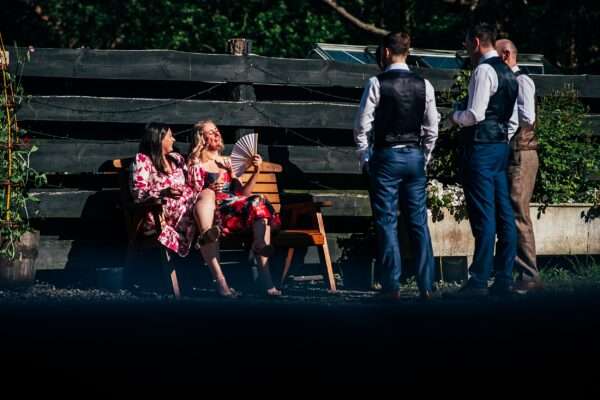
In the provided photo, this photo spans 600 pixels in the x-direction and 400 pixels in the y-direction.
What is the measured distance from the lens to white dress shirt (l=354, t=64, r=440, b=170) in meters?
8.09

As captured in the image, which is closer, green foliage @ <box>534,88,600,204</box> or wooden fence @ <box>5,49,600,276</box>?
wooden fence @ <box>5,49,600,276</box>

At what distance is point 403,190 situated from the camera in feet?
27.1

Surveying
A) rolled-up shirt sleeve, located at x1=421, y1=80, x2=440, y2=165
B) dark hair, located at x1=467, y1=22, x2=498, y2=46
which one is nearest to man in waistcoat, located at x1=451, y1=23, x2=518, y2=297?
dark hair, located at x1=467, y1=22, x2=498, y2=46

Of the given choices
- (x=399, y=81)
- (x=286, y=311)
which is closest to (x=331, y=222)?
(x=399, y=81)

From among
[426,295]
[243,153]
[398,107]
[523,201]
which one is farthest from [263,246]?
[523,201]

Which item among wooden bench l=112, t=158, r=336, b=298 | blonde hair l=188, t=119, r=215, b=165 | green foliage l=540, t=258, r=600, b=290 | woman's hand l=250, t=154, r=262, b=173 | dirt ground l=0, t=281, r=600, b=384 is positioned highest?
blonde hair l=188, t=119, r=215, b=165

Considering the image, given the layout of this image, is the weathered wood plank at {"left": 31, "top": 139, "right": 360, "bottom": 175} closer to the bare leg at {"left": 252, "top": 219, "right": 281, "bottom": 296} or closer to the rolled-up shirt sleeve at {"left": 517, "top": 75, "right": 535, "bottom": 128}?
the bare leg at {"left": 252, "top": 219, "right": 281, "bottom": 296}

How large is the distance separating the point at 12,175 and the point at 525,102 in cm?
394

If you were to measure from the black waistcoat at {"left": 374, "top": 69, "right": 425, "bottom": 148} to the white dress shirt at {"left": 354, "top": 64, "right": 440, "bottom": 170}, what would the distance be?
43mm

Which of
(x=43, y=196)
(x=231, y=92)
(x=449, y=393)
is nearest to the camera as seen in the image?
(x=449, y=393)

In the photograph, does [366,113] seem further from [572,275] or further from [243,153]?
[572,275]

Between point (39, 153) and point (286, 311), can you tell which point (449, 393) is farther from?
point (39, 153)

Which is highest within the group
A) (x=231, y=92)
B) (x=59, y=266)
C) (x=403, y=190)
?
(x=231, y=92)

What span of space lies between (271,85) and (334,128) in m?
0.67
